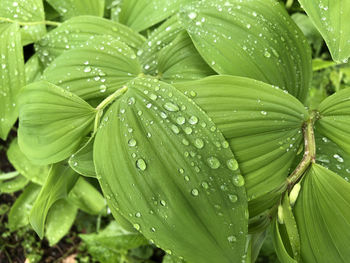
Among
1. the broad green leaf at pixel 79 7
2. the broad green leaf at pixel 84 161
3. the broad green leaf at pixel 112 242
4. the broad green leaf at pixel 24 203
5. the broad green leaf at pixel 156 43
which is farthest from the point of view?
the broad green leaf at pixel 24 203

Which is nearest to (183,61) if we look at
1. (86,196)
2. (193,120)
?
(193,120)

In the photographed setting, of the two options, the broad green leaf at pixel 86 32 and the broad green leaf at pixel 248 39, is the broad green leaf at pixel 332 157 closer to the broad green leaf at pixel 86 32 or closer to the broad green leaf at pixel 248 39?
the broad green leaf at pixel 248 39

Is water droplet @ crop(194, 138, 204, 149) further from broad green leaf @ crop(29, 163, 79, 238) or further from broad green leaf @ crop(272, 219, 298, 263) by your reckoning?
broad green leaf @ crop(29, 163, 79, 238)

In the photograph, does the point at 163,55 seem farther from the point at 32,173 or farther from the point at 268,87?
the point at 32,173

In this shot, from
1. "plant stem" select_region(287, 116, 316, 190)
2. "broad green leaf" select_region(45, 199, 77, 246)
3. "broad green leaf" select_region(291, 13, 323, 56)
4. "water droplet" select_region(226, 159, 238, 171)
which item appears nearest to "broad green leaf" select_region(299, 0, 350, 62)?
"plant stem" select_region(287, 116, 316, 190)

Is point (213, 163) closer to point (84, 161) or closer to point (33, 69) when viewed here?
point (84, 161)

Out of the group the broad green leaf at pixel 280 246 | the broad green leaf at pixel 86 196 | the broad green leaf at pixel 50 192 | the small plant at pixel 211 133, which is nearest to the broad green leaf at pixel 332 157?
the small plant at pixel 211 133
